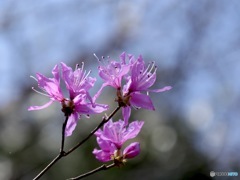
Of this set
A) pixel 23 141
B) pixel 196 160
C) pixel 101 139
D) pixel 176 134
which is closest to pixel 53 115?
pixel 23 141

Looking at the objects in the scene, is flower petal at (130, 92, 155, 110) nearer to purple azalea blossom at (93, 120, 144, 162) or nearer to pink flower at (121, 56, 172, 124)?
pink flower at (121, 56, 172, 124)

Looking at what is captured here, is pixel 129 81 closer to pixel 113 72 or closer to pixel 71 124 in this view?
pixel 113 72

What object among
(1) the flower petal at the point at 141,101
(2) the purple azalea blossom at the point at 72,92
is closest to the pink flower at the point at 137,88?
(1) the flower petal at the point at 141,101

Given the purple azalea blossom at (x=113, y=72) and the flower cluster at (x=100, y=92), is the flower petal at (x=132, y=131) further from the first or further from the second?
the purple azalea blossom at (x=113, y=72)

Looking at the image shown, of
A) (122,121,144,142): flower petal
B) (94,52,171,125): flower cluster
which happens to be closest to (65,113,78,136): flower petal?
(94,52,171,125): flower cluster

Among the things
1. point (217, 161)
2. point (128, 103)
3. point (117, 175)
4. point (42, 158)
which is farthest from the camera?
point (42, 158)

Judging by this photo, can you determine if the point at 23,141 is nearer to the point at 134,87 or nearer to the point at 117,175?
the point at 117,175

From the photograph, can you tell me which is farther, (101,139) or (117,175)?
(117,175)
